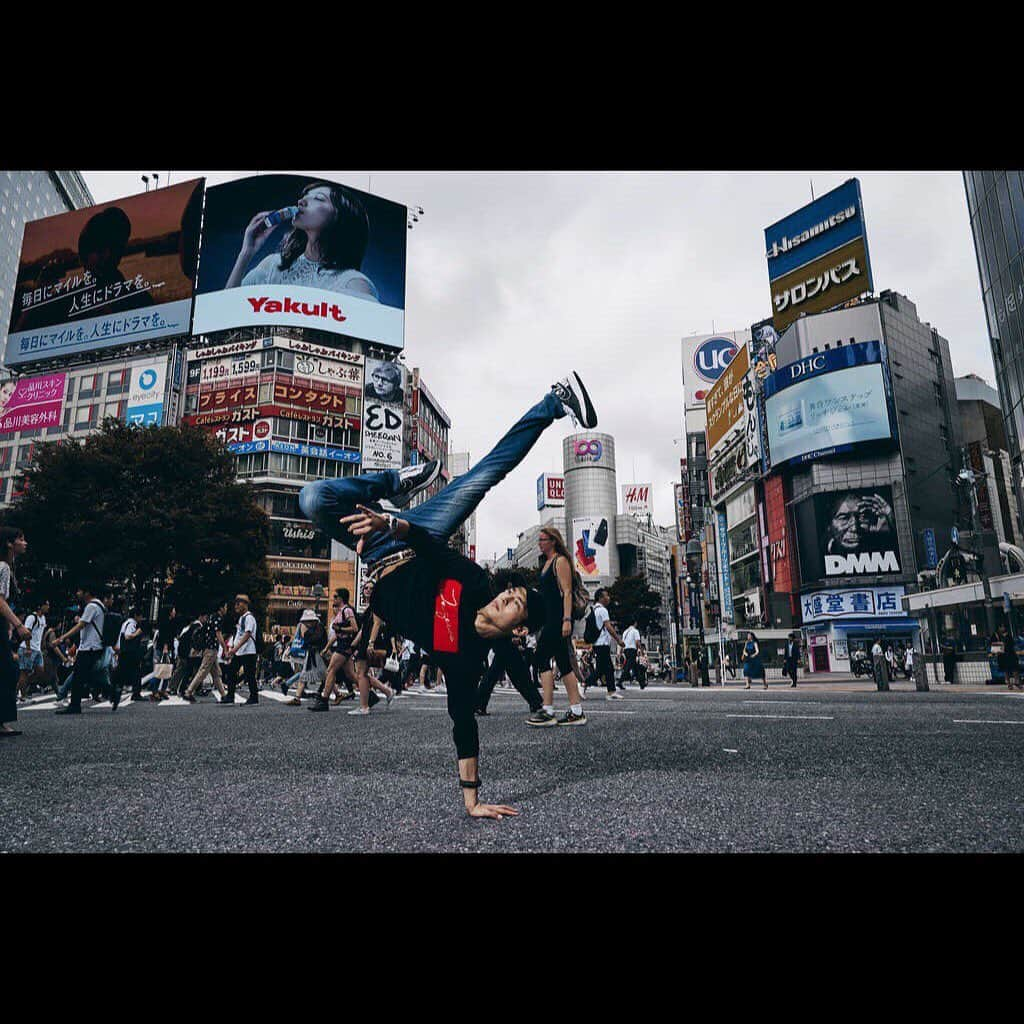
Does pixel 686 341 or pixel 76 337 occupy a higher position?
pixel 686 341

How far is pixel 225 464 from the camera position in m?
22.8

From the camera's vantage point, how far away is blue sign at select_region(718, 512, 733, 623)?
176 feet

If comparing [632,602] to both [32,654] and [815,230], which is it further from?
[32,654]

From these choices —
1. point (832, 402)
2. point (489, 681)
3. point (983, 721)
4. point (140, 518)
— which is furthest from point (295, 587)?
point (983, 721)

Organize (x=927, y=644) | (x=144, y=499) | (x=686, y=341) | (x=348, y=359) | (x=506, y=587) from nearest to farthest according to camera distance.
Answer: (x=506, y=587) < (x=144, y=499) < (x=927, y=644) < (x=348, y=359) < (x=686, y=341)

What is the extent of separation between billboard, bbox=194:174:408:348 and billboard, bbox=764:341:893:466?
1003 inches

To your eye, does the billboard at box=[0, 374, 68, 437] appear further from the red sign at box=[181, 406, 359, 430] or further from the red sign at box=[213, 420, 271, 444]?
the red sign at box=[213, 420, 271, 444]

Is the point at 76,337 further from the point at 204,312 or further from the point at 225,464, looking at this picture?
the point at 225,464

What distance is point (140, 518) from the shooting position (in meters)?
18.3

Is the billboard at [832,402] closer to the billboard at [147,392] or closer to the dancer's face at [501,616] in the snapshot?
the billboard at [147,392]

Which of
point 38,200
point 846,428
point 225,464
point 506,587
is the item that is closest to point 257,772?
point 506,587

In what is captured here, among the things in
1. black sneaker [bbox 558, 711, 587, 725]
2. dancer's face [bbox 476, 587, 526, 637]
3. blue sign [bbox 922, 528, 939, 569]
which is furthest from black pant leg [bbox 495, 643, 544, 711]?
blue sign [bbox 922, 528, 939, 569]

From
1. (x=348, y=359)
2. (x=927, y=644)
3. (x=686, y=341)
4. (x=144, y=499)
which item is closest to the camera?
(x=144, y=499)
